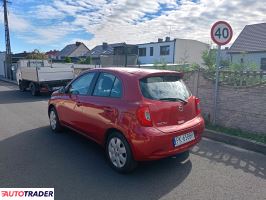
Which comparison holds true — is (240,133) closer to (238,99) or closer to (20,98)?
(238,99)

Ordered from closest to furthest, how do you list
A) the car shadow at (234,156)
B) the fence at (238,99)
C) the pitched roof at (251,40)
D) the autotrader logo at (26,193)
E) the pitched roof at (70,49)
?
the autotrader logo at (26,193), the car shadow at (234,156), the fence at (238,99), the pitched roof at (251,40), the pitched roof at (70,49)

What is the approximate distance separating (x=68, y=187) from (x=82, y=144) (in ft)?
5.95

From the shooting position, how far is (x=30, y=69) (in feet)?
46.3

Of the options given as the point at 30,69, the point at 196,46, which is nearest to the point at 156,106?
the point at 30,69

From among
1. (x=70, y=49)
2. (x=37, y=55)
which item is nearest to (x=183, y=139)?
(x=37, y=55)

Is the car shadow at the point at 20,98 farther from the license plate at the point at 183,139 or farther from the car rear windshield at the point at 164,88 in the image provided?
the license plate at the point at 183,139

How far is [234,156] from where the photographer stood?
4703 millimetres

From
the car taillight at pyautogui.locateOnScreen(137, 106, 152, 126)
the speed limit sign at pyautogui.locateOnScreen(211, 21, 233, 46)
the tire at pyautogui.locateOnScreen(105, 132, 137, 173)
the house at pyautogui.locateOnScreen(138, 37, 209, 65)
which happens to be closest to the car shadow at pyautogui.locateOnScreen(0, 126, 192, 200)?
the tire at pyautogui.locateOnScreen(105, 132, 137, 173)

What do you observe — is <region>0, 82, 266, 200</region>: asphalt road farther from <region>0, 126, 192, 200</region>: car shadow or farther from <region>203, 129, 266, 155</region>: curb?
<region>203, 129, 266, 155</region>: curb

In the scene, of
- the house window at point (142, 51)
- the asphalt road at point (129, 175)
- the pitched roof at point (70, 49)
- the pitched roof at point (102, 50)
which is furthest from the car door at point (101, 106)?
the pitched roof at point (70, 49)

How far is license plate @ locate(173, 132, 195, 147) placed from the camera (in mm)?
3796

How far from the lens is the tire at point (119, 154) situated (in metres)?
3.76

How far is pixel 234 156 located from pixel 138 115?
232 cm

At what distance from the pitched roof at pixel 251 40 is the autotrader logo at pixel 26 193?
28688mm
